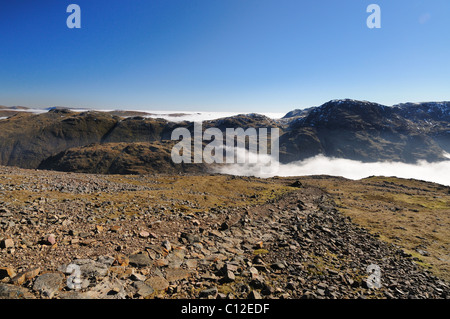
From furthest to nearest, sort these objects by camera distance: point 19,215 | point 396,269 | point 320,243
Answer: point 320,243 → point 396,269 → point 19,215

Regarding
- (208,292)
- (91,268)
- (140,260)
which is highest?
(91,268)

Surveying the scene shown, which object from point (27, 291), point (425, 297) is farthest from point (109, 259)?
point (425, 297)

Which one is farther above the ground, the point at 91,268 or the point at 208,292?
the point at 91,268

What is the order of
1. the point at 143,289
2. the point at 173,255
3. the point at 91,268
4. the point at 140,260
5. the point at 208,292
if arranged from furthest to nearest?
the point at 173,255
the point at 140,260
the point at 91,268
the point at 208,292
the point at 143,289

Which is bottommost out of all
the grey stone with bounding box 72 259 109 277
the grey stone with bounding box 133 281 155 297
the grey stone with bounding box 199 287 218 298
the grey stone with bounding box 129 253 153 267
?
the grey stone with bounding box 199 287 218 298

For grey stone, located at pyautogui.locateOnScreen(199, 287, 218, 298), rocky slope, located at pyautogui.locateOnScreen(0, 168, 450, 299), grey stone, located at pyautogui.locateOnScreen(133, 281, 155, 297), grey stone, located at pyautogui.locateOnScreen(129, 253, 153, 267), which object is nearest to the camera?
grey stone, located at pyautogui.locateOnScreen(133, 281, 155, 297)

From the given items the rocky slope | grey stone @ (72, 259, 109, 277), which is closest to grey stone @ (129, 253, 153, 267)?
the rocky slope

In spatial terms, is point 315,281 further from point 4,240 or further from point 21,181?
point 21,181

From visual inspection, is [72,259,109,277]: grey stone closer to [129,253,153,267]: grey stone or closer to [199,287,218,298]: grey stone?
[129,253,153,267]: grey stone

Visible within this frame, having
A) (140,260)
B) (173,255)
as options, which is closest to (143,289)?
(140,260)

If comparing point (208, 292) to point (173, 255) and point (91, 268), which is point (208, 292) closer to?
point (173, 255)

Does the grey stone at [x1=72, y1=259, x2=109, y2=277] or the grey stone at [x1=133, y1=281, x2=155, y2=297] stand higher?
the grey stone at [x1=72, y1=259, x2=109, y2=277]
